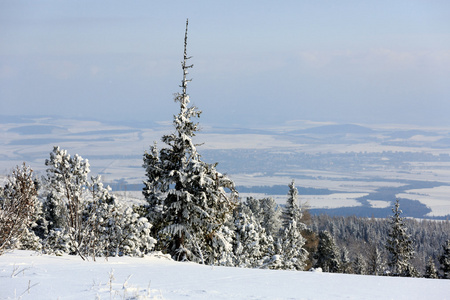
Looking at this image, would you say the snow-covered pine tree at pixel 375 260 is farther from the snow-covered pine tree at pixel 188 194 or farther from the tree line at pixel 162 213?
the snow-covered pine tree at pixel 188 194

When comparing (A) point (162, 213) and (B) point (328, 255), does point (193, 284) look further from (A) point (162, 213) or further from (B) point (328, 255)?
(B) point (328, 255)

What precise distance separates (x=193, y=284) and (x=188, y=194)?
13.7 metres

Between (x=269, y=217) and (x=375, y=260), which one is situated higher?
(x=269, y=217)

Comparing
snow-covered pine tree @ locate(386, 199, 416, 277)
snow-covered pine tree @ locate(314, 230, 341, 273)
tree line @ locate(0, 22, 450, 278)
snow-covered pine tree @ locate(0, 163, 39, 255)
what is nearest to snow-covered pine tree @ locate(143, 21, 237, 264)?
tree line @ locate(0, 22, 450, 278)

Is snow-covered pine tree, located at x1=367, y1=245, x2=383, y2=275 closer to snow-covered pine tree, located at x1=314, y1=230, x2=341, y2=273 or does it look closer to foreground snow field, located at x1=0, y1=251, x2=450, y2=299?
snow-covered pine tree, located at x1=314, y1=230, x2=341, y2=273

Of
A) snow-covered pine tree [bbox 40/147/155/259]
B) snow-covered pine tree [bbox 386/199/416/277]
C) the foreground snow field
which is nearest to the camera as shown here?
the foreground snow field

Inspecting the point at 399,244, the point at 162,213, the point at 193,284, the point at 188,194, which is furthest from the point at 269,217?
the point at 193,284

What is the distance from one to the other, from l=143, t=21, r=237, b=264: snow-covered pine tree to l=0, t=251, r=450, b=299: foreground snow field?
12157 mm

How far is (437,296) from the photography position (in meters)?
6.44

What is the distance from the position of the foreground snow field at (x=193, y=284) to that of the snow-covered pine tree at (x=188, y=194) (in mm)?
12157

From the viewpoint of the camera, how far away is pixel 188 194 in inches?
797

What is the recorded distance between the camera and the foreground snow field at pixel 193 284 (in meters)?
5.80

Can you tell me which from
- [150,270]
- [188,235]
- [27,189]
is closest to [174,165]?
[188,235]

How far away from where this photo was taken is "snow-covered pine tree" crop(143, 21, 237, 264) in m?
20.5
